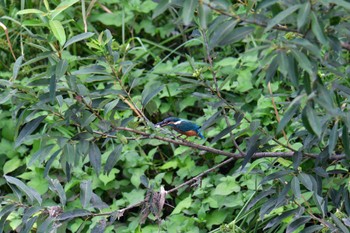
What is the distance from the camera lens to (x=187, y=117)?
171 inches

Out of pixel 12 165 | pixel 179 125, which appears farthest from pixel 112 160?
pixel 12 165

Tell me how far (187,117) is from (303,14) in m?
2.41

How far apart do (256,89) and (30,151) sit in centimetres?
124

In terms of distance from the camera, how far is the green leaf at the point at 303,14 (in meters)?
1.95

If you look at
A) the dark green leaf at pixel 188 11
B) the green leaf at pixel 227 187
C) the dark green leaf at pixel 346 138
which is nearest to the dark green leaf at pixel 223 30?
the dark green leaf at pixel 188 11

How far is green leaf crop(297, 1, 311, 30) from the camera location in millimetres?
1948

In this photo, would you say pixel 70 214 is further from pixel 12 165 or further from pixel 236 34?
pixel 12 165

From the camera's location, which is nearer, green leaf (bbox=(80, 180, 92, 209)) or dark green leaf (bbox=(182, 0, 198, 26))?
dark green leaf (bbox=(182, 0, 198, 26))

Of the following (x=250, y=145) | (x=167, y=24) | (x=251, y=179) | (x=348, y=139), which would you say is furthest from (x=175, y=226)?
(x=167, y=24)

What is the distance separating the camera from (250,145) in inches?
111

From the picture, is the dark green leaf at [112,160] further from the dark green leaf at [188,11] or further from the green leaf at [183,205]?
the dark green leaf at [188,11]

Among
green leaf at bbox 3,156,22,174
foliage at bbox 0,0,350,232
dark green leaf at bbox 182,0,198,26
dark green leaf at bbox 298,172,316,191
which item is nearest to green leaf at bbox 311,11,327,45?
foliage at bbox 0,0,350,232

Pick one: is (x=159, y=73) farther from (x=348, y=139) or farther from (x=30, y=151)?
(x=348, y=139)

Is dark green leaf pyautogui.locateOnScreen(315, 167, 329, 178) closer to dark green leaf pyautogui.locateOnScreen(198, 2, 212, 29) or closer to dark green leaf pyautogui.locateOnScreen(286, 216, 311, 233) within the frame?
dark green leaf pyautogui.locateOnScreen(286, 216, 311, 233)
